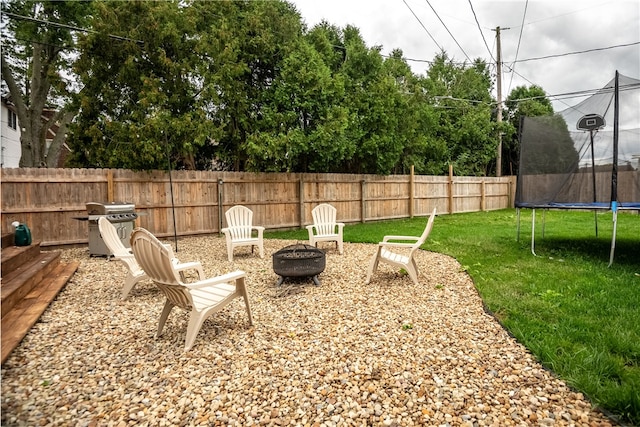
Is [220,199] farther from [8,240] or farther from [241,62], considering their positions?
[8,240]

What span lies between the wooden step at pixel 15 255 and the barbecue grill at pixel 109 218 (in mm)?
1086

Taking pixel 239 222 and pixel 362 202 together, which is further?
pixel 362 202

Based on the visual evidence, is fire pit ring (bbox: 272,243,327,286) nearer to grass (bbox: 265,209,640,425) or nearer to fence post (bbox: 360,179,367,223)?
grass (bbox: 265,209,640,425)

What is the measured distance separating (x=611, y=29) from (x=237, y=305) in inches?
568

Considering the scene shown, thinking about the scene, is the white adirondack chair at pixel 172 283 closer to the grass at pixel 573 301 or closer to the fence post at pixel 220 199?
the grass at pixel 573 301

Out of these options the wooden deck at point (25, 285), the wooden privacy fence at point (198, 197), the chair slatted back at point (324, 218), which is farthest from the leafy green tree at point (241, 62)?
the wooden deck at point (25, 285)

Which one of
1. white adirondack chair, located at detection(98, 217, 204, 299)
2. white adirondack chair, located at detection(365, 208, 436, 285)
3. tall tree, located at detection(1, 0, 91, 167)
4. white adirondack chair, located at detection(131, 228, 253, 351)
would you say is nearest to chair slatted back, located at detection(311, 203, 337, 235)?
white adirondack chair, located at detection(365, 208, 436, 285)

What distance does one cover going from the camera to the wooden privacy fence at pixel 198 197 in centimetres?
657

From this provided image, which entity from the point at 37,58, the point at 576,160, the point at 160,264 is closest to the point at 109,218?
the point at 160,264

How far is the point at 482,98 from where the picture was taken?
18.5m

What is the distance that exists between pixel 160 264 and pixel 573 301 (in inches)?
146

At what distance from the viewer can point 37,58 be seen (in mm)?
10758

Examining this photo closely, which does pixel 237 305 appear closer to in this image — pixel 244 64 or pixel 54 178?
pixel 54 178

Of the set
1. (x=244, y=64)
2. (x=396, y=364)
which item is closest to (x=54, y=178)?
(x=244, y=64)
